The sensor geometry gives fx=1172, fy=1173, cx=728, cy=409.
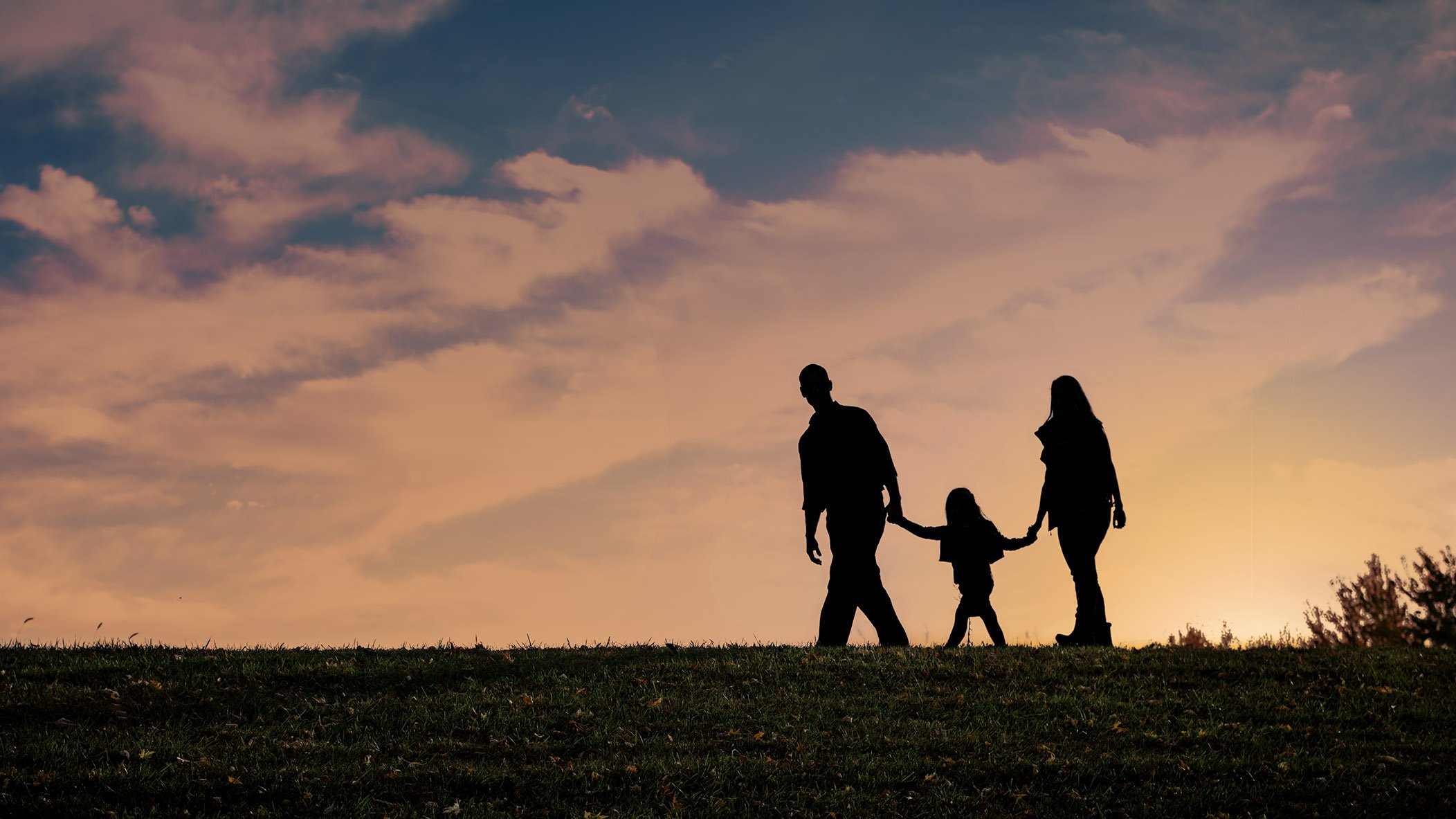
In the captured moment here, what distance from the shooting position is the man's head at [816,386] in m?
17.4

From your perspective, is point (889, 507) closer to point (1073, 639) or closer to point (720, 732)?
point (1073, 639)

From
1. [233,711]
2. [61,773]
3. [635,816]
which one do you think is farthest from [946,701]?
[61,773]

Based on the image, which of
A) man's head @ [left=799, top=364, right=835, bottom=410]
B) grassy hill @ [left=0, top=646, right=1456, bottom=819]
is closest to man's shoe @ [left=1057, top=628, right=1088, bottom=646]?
grassy hill @ [left=0, top=646, right=1456, bottom=819]

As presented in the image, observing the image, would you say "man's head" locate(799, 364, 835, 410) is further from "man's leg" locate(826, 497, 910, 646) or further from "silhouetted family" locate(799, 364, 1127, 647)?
"man's leg" locate(826, 497, 910, 646)

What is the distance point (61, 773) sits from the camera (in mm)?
10070

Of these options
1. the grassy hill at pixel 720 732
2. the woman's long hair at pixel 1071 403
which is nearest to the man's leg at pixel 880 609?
the grassy hill at pixel 720 732

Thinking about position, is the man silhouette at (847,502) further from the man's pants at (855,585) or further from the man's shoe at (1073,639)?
the man's shoe at (1073,639)

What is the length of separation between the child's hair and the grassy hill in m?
2.67

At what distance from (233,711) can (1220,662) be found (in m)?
11.9

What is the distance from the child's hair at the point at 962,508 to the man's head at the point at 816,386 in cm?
249

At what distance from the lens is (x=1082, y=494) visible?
1725 cm

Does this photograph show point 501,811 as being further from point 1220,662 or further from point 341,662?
point 1220,662

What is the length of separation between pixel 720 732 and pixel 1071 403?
8.44m

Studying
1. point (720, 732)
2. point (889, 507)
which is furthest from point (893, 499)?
point (720, 732)
